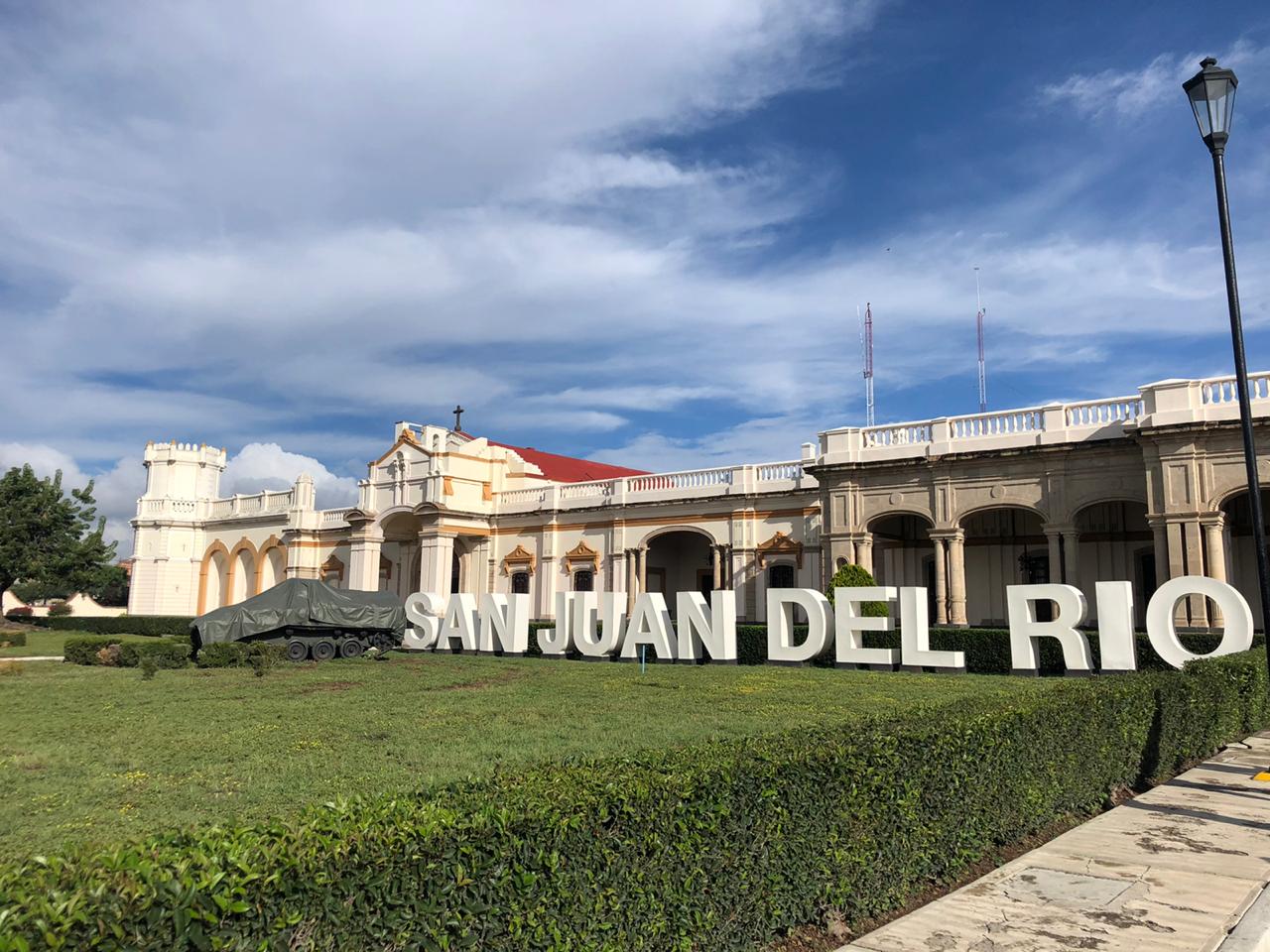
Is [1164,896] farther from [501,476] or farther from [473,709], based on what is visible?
[501,476]

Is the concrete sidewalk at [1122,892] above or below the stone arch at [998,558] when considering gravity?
below

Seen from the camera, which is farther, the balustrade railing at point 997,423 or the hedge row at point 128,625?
the hedge row at point 128,625

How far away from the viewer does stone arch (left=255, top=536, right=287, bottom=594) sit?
4656cm

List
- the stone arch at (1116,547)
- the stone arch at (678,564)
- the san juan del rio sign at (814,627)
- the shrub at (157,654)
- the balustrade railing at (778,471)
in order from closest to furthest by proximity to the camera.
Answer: the san juan del rio sign at (814,627)
the shrub at (157,654)
the stone arch at (1116,547)
the balustrade railing at (778,471)
the stone arch at (678,564)

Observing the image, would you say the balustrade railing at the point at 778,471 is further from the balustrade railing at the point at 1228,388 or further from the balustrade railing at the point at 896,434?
the balustrade railing at the point at 1228,388

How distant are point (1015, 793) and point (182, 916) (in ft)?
20.2

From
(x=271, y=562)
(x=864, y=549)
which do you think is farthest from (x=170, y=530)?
(x=864, y=549)

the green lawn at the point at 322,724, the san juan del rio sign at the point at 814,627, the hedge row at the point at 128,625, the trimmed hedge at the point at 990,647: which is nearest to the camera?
the green lawn at the point at 322,724

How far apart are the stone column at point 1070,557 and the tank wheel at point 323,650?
1949 cm

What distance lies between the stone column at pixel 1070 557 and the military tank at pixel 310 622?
721 inches

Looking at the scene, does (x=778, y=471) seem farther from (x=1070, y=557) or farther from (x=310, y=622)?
(x=310, y=622)

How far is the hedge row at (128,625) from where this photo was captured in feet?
131

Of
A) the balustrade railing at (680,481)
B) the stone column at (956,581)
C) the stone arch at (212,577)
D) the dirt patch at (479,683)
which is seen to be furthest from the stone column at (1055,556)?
the stone arch at (212,577)

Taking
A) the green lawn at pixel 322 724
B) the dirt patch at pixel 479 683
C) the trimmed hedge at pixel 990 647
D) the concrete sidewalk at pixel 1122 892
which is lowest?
the concrete sidewalk at pixel 1122 892
